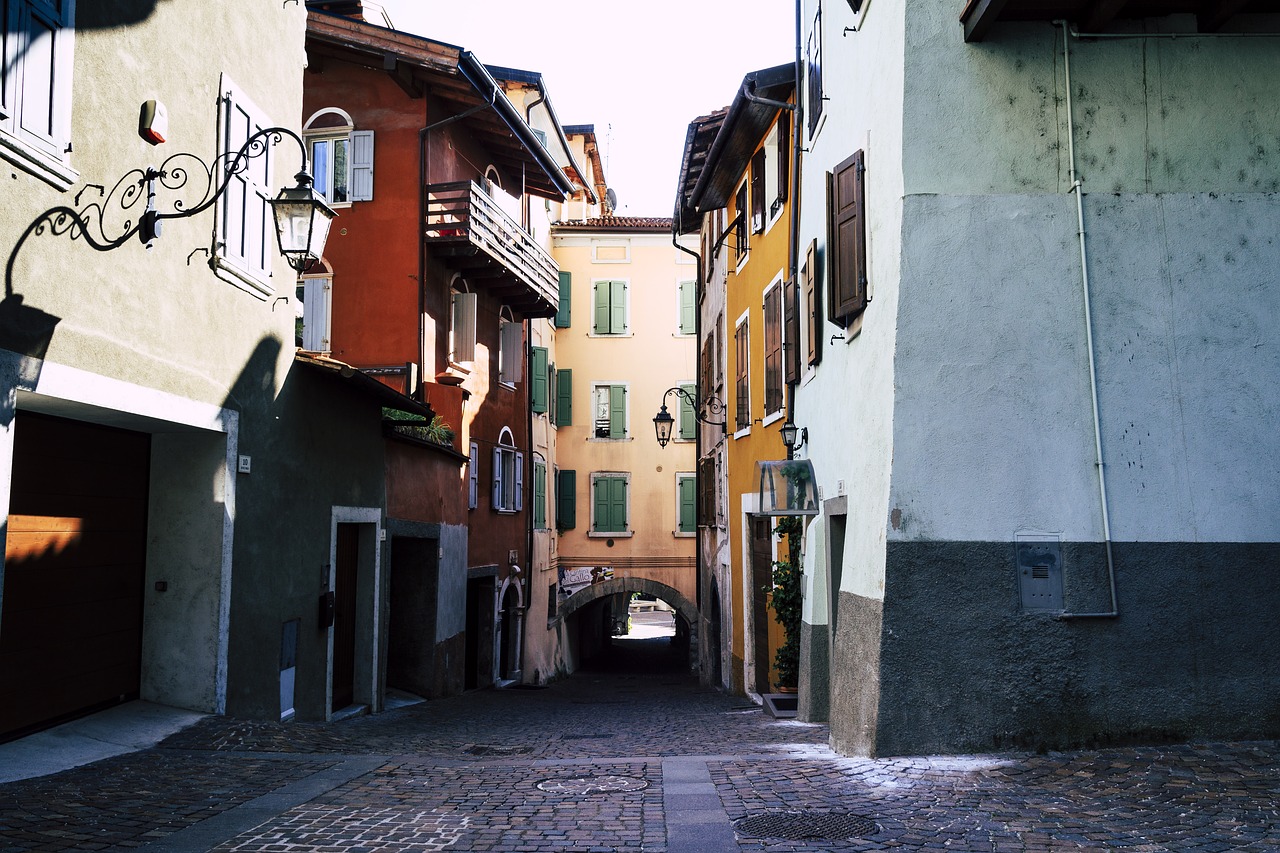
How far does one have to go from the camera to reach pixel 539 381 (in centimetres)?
2656

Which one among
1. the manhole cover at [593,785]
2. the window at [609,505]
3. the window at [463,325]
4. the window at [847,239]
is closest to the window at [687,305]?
the window at [609,505]

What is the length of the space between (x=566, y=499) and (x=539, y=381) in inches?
187

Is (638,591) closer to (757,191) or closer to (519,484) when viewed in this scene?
(519,484)

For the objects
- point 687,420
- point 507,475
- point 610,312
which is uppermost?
point 610,312

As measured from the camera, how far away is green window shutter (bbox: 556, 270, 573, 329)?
102ft

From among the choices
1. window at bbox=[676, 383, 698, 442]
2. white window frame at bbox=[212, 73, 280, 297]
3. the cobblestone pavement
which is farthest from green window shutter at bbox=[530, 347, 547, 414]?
the cobblestone pavement

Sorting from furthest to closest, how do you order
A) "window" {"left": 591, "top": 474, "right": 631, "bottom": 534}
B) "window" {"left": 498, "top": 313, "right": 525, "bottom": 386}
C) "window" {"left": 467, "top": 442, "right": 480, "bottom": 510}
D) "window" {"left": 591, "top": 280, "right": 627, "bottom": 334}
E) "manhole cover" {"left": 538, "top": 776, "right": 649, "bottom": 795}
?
"window" {"left": 591, "top": 280, "right": 627, "bottom": 334}
"window" {"left": 591, "top": 474, "right": 631, "bottom": 534}
"window" {"left": 498, "top": 313, "right": 525, "bottom": 386}
"window" {"left": 467, "top": 442, "right": 480, "bottom": 510}
"manhole cover" {"left": 538, "top": 776, "right": 649, "bottom": 795}

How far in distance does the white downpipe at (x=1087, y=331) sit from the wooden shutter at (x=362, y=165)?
1248 cm

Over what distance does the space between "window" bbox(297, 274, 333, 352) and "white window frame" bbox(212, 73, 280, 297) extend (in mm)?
6666

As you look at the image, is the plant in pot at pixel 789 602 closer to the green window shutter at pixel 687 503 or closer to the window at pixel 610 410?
the green window shutter at pixel 687 503

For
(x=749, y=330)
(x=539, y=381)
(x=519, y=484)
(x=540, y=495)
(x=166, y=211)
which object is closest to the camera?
(x=166, y=211)

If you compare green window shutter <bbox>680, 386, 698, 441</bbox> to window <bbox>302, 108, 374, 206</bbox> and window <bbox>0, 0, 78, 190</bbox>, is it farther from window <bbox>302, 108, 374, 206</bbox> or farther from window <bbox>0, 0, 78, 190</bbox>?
window <bbox>0, 0, 78, 190</bbox>

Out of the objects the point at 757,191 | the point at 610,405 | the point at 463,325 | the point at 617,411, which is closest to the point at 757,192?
the point at 757,191

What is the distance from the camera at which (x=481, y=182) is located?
20844mm
